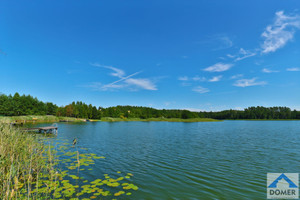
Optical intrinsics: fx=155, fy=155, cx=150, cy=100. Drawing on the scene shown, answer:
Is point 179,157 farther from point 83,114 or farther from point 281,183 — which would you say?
point 83,114

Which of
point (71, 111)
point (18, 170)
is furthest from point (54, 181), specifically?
point (71, 111)

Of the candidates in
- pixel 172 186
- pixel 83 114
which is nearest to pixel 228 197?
pixel 172 186

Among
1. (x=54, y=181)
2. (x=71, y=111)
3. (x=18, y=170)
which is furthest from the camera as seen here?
(x=71, y=111)

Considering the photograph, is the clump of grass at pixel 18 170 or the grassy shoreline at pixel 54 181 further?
the grassy shoreline at pixel 54 181

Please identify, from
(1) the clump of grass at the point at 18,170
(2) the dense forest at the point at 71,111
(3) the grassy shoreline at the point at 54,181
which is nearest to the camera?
(1) the clump of grass at the point at 18,170

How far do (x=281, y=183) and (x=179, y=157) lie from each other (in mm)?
8746

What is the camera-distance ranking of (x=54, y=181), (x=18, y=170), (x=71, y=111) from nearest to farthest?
(x=18, y=170) < (x=54, y=181) < (x=71, y=111)

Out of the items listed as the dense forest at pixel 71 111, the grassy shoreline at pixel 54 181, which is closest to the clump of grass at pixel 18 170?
the grassy shoreline at pixel 54 181

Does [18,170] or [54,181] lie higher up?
[18,170]

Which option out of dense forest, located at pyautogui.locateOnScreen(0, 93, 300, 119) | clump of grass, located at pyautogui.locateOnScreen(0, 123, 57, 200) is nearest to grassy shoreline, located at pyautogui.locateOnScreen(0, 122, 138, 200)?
clump of grass, located at pyautogui.locateOnScreen(0, 123, 57, 200)

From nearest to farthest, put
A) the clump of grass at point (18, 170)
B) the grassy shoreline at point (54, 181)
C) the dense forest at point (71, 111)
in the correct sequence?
the clump of grass at point (18, 170) < the grassy shoreline at point (54, 181) < the dense forest at point (71, 111)

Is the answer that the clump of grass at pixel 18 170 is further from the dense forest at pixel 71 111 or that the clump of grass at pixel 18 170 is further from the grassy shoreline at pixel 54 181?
the dense forest at pixel 71 111

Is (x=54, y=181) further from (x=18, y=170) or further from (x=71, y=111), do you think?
(x=71, y=111)

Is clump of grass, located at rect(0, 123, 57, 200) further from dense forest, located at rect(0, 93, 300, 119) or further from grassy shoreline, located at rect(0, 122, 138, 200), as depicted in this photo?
dense forest, located at rect(0, 93, 300, 119)
